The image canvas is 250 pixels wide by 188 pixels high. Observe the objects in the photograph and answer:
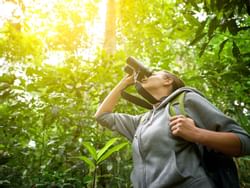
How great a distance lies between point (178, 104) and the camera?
5.33 ft

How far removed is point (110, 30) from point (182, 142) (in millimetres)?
3386

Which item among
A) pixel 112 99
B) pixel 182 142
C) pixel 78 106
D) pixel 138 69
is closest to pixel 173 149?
pixel 182 142

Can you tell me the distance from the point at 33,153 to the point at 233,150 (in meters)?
3.04

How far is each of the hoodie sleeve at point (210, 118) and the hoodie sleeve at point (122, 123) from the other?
58 cm

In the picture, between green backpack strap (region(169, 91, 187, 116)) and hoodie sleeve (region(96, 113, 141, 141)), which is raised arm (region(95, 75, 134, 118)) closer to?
hoodie sleeve (region(96, 113, 141, 141))

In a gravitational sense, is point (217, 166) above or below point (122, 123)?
below

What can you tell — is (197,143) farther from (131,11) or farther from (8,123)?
(131,11)

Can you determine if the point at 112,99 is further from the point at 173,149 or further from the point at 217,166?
the point at 217,166

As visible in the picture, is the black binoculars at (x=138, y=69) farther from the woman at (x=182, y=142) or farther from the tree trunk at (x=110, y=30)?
the tree trunk at (x=110, y=30)

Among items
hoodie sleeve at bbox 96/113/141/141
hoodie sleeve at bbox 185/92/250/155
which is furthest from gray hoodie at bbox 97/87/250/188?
hoodie sleeve at bbox 96/113/141/141

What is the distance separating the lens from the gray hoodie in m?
1.40

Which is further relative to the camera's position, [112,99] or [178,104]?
[112,99]

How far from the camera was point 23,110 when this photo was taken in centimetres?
325

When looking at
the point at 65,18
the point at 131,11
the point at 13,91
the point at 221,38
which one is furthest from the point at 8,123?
the point at 65,18
